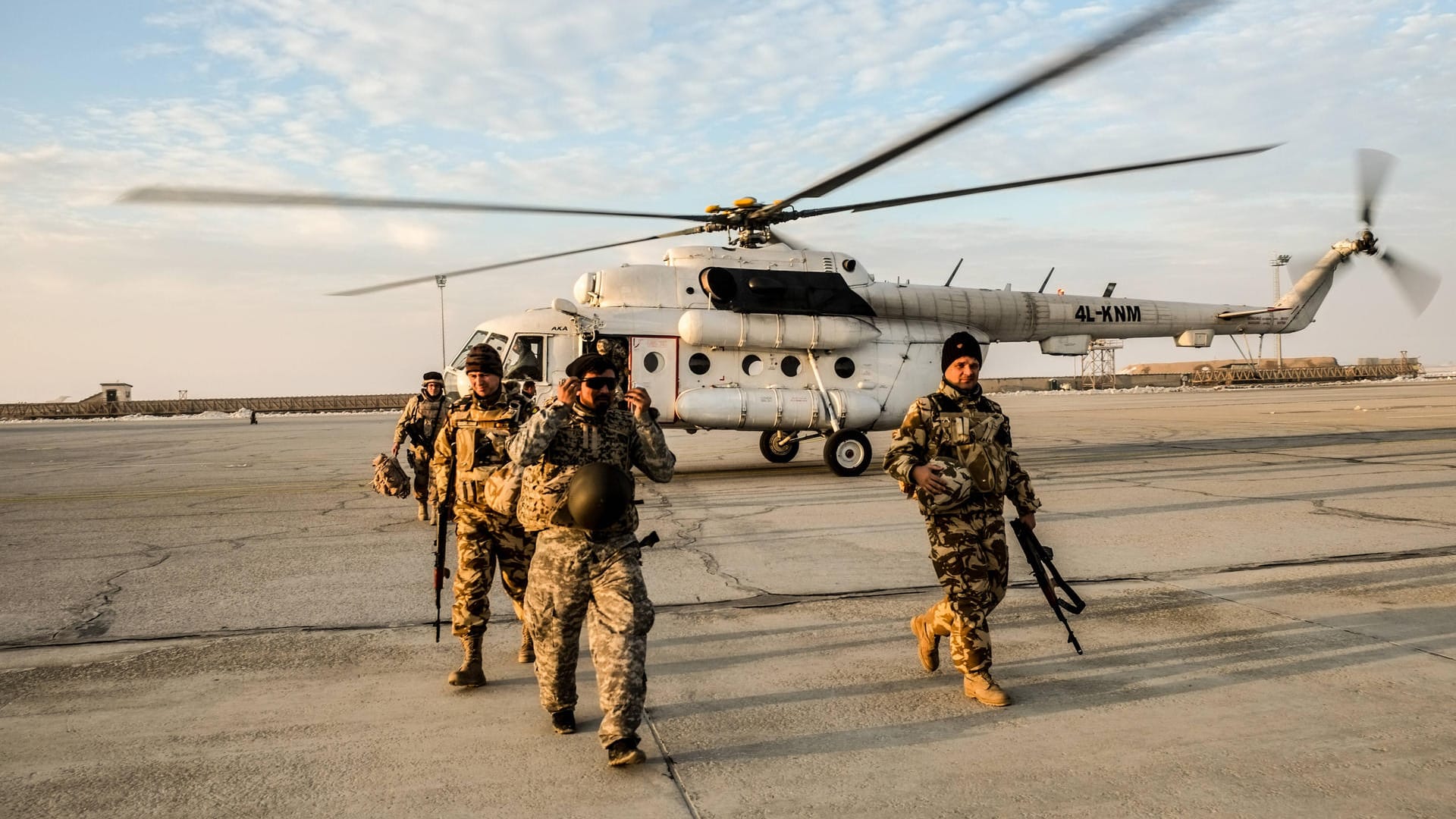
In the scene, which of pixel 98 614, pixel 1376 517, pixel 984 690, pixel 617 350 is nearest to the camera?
pixel 984 690

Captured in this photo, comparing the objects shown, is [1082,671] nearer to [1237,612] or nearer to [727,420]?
[1237,612]

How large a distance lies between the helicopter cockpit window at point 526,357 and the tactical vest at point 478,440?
763 cm

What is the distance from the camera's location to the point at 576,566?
12.8ft

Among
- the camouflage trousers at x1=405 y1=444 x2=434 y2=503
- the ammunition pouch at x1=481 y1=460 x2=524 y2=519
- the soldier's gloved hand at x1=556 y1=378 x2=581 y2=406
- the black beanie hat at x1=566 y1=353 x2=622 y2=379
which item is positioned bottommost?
the camouflage trousers at x1=405 y1=444 x2=434 y2=503

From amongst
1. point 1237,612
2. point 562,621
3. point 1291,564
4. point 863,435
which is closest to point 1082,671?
point 1237,612

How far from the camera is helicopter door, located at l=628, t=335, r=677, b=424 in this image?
12.7 m

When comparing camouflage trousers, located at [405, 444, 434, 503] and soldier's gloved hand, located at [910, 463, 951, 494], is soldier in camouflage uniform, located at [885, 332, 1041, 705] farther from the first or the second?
camouflage trousers, located at [405, 444, 434, 503]

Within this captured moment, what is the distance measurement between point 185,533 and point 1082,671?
8104mm

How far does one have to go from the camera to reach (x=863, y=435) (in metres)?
13.7

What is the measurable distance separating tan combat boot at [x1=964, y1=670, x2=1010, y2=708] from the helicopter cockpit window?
30.3 ft

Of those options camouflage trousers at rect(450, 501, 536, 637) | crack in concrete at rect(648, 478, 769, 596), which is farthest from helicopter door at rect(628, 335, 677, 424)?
camouflage trousers at rect(450, 501, 536, 637)

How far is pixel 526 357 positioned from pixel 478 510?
320 inches

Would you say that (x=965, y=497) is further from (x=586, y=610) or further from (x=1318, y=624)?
(x=1318, y=624)

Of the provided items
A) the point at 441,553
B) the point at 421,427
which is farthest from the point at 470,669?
the point at 421,427
